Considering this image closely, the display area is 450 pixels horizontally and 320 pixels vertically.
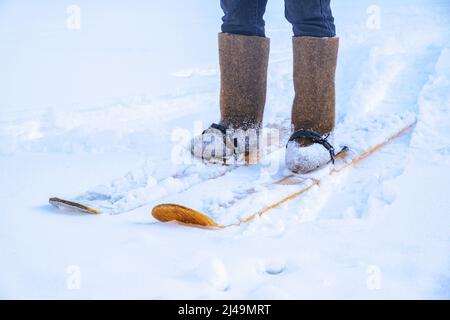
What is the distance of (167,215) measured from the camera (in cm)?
126

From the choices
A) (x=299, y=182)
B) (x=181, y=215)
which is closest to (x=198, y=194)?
(x=181, y=215)

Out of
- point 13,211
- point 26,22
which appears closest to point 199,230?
point 13,211

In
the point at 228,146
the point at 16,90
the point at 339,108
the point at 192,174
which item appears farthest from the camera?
the point at 16,90

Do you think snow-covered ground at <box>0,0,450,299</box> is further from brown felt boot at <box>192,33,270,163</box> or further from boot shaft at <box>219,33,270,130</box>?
boot shaft at <box>219,33,270,130</box>

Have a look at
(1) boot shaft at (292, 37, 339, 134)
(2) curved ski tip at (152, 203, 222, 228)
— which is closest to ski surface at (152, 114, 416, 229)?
(2) curved ski tip at (152, 203, 222, 228)

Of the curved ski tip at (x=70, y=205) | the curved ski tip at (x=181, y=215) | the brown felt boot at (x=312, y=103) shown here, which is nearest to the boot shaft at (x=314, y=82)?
the brown felt boot at (x=312, y=103)

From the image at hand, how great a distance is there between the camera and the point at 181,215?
4.08 ft

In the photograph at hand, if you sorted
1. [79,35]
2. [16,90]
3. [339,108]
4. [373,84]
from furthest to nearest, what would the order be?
[79,35]
[16,90]
[373,84]
[339,108]

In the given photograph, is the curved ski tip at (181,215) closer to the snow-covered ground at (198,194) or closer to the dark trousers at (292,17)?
the snow-covered ground at (198,194)

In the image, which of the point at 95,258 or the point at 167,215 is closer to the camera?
the point at 95,258

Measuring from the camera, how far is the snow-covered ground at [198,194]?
923 millimetres

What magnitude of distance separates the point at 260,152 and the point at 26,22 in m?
5.30
